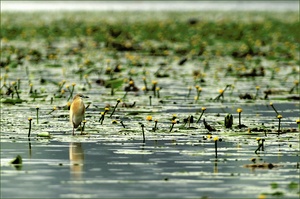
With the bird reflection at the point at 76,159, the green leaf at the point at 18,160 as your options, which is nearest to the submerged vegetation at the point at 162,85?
the bird reflection at the point at 76,159

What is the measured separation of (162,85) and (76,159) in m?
8.99

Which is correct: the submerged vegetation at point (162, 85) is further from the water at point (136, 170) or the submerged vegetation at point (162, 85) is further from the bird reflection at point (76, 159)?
the bird reflection at point (76, 159)

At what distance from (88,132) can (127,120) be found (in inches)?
52.5

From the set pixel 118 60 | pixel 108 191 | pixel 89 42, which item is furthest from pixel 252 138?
pixel 89 42

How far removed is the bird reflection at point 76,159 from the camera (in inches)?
376

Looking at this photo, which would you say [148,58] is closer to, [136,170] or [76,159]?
[76,159]

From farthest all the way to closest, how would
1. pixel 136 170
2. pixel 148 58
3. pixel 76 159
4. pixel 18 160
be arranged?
1. pixel 148 58
2. pixel 76 159
3. pixel 18 160
4. pixel 136 170

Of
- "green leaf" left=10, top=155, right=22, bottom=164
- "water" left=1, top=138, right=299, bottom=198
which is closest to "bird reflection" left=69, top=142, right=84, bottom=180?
"water" left=1, top=138, right=299, bottom=198

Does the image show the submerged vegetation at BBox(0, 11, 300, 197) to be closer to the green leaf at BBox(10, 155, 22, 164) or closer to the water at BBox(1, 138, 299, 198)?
Answer: the water at BBox(1, 138, 299, 198)

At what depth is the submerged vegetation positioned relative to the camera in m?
12.3

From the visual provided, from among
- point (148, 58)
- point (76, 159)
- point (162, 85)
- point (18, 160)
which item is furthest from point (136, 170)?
point (148, 58)

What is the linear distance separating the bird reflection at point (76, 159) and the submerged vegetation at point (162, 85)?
0.58 meters

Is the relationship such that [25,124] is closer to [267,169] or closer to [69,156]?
[69,156]

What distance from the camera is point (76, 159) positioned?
34.2 ft
